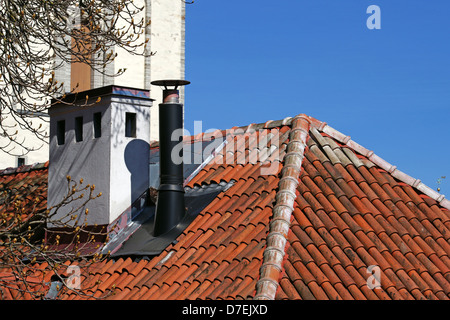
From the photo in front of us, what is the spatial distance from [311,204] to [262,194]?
0.88 meters

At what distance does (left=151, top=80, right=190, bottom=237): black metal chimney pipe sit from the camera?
1370 centimetres

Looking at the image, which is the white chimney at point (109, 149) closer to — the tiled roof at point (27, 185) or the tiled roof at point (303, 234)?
the tiled roof at point (303, 234)

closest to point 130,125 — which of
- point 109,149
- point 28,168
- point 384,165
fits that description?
point 109,149

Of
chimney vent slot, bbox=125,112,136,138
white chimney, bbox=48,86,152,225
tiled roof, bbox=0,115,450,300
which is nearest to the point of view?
tiled roof, bbox=0,115,450,300

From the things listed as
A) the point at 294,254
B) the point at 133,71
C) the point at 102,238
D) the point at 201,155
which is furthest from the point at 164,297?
the point at 133,71

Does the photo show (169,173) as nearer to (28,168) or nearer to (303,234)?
(303,234)

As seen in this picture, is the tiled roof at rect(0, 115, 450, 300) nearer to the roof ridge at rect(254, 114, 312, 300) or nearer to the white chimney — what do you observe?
the roof ridge at rect(254, 114, 312, 300)

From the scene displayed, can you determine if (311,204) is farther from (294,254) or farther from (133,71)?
(133,71)

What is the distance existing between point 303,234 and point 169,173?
3097 mm

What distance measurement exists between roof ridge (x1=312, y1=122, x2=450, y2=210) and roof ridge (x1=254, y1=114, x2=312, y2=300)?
413mm

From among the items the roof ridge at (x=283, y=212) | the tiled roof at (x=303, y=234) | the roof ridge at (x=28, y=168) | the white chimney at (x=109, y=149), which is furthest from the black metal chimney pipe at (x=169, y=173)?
the roof ridge at (x=28, y=168)

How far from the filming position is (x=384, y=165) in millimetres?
13852

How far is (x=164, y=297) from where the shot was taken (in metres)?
11.8

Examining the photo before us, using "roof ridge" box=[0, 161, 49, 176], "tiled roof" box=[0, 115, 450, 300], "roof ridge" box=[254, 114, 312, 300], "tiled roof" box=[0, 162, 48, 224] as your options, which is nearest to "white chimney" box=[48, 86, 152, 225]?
"tiled roof" box=[0, 115, 450, 300]
